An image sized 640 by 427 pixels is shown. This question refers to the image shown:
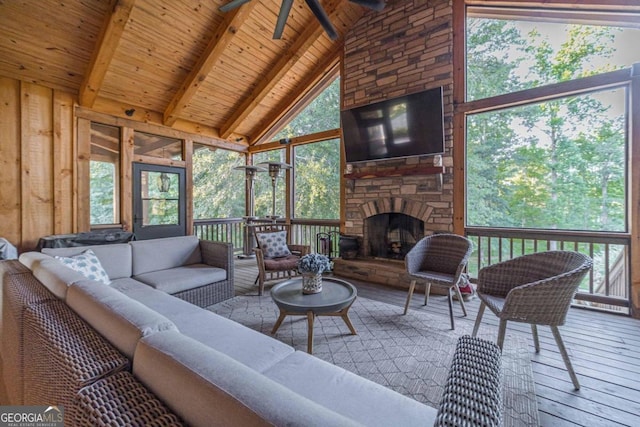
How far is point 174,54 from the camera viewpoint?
441cm

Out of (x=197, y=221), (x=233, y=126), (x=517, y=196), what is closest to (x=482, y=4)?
(x=517, y=196)

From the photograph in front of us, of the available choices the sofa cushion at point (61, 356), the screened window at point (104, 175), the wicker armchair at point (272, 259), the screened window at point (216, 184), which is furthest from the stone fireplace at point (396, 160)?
the screened window at point (104, 175)

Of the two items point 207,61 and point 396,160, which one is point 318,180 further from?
point 207,61

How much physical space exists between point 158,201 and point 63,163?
1.46 meters

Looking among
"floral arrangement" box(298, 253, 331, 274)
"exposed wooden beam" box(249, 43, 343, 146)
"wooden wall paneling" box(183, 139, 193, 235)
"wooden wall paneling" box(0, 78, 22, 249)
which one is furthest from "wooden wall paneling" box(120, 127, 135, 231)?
"floral arrangement" box(298, 253, 331, 274)

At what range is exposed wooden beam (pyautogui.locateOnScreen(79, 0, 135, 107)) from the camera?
336 centimetres

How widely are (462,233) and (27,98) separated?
638cm

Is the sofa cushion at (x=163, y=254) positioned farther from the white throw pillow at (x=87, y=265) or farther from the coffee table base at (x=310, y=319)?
the coffee table base at (x=310, y=319)

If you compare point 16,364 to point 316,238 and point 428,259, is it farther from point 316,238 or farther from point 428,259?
point 316,238

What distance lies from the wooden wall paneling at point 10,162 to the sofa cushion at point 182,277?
8.03ft

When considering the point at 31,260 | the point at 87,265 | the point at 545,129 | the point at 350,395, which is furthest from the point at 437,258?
the point at 31,260

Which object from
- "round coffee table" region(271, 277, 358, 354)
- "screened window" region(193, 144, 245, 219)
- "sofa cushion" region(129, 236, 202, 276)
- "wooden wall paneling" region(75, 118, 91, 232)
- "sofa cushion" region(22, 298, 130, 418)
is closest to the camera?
"sofa cushion" region(22, 298, 130, 418)

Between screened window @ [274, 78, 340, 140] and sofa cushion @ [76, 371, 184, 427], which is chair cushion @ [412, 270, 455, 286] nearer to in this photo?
sofa cushion @ [76, 371, 184, 427]

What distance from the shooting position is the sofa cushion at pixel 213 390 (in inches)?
23.8
